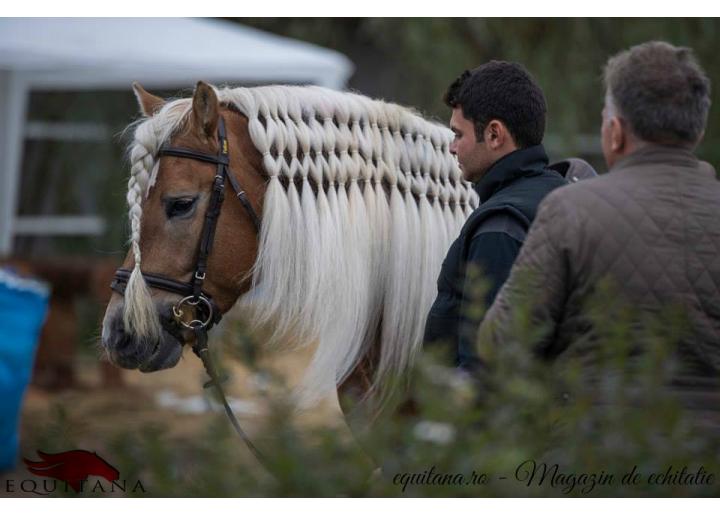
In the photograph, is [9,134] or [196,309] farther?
[9,134]

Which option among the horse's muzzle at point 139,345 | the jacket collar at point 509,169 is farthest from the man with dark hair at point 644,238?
the horse's muzzle at point 139,345

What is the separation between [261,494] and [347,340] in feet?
4.64

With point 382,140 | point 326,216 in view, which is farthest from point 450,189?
point 326,216

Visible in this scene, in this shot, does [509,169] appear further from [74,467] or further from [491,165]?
[74,467]

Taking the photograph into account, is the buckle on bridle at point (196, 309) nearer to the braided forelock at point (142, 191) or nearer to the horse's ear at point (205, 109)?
the braided forelock at point (142, 191)

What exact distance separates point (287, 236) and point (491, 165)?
0.62m

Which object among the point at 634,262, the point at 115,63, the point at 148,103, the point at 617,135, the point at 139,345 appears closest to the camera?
the point at 634,262

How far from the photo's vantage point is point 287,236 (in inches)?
118

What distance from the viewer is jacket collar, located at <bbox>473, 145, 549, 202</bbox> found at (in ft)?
9.18

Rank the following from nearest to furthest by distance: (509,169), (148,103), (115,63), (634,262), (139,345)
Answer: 1. (634,262)
2. (509,169)
3. (139,345)
4. (148,103)
5. (115,63)

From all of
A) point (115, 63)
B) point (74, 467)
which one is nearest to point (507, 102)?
point (74, 467)

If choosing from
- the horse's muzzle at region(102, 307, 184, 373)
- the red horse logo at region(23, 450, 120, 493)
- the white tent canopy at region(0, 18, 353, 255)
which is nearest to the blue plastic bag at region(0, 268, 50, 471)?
the white tent canopy at region(0, 18, 353, 255)

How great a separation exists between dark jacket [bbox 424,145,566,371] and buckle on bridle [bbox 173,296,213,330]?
676mm

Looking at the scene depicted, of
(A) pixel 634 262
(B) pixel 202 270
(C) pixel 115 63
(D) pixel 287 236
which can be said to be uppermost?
(A) pixel 634 262
